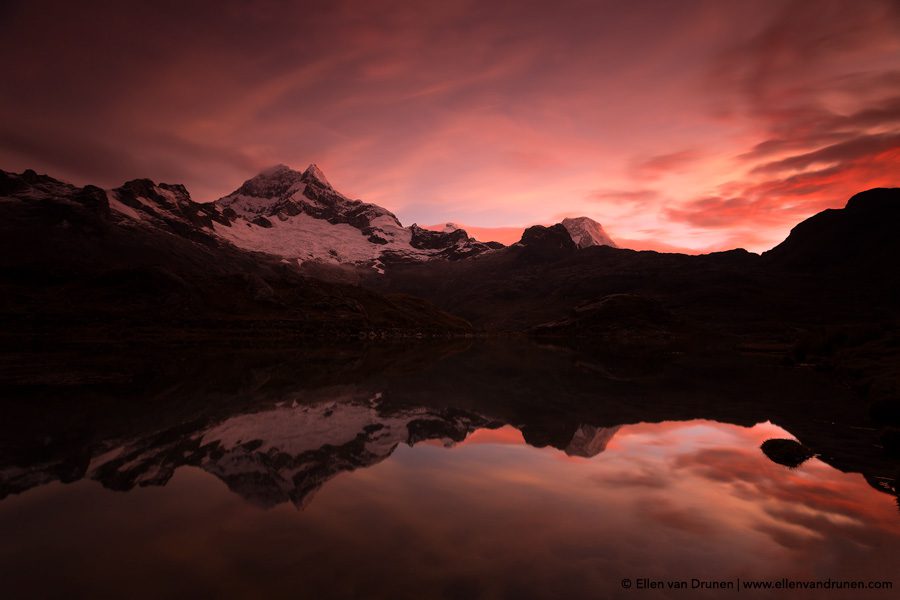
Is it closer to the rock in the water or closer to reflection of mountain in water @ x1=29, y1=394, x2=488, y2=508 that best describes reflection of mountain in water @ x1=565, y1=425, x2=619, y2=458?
reflection of mountain in water @ x1=29, y1=394, x2=488, y2=508

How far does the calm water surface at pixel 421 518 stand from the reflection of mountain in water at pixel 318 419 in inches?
10.0

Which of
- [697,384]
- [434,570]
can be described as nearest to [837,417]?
[697,384]

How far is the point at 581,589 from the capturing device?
9.82m

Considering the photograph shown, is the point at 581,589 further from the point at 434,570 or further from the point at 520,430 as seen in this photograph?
the point at 520,430

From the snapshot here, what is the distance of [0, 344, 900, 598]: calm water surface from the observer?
1013 centimetres

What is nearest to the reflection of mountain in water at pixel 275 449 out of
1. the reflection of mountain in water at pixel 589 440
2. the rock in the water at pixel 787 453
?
the reflection of mountain in water at pixel 589 440

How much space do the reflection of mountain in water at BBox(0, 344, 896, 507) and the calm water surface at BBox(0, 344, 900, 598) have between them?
26 cm

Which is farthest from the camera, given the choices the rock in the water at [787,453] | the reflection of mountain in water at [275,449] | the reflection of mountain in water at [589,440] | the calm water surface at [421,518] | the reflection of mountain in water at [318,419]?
the reflection of mountain in water at [589,440]

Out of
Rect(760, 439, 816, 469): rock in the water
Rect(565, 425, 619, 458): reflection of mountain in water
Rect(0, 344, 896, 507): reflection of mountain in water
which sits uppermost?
Rect(760, 439, 816, 469): rock in the water

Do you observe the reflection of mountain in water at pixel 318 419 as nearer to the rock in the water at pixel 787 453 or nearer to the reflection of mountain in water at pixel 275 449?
the reflection of mountain in water at pixel 275 449

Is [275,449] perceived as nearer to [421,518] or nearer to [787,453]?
[421,518]

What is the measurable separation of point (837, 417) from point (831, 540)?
2535 centimetres

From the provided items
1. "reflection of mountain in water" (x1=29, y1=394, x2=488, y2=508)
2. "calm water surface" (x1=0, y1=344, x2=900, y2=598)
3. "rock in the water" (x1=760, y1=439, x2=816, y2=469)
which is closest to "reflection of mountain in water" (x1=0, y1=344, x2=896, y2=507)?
"reflection of mountain in water" (x1=29, y1=394, x2=488, y2=508)

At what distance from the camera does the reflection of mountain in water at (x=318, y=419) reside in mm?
18531
